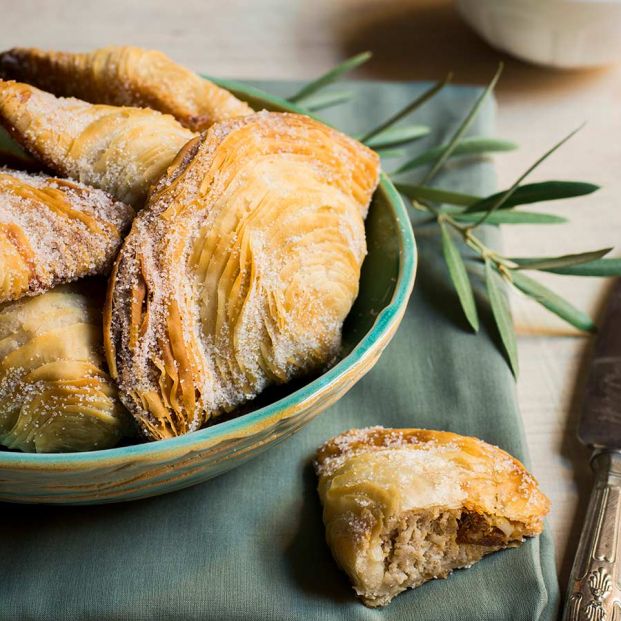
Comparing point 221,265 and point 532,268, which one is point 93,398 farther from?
point 532,268

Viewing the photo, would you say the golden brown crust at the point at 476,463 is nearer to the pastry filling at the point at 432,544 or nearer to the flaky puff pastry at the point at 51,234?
the pastry filling at the point at 432,544

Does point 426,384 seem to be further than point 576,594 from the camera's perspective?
Yes

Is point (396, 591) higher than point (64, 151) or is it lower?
lower

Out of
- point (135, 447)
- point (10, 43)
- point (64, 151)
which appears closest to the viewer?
point (135, 447)

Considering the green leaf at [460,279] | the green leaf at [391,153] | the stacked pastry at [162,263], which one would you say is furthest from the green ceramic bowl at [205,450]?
the green leaf at [391,153]

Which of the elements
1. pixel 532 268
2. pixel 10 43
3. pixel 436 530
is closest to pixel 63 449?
pixel 436 530

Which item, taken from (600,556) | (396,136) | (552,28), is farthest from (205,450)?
(552,28)
